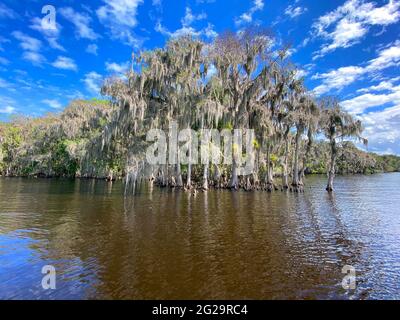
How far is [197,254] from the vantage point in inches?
345

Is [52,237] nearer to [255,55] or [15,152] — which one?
[255,55]

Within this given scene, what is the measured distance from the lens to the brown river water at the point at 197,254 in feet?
21.0

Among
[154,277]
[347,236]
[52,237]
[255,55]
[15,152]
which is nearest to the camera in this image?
[154,277]

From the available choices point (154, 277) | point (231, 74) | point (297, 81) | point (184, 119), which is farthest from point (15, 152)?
point (154, 277)

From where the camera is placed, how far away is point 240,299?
6008mm

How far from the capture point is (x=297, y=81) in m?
29.4

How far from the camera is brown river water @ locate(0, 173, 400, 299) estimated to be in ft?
21.0

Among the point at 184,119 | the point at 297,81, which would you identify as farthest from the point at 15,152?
the point at 297,81

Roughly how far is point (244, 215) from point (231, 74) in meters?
17.5

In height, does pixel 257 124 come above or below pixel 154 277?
above
